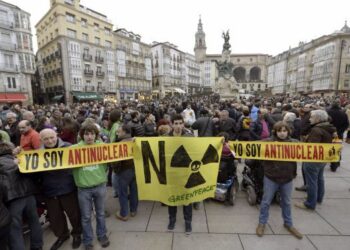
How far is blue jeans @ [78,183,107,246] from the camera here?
11.0 ft

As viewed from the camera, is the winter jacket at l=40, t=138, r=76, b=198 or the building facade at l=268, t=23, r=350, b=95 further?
the building facade at l=268, t=23, r=350, b=95

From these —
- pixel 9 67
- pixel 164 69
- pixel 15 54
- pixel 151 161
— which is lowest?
pixel 151 161

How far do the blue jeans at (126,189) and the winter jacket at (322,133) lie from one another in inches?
137

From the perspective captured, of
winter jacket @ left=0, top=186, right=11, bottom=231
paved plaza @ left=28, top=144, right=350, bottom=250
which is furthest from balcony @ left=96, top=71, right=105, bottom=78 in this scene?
winter jacket @ left=0, top=186, right=11, bottom=231

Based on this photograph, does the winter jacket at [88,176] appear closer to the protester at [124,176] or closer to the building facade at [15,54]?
the protester at [124,176]

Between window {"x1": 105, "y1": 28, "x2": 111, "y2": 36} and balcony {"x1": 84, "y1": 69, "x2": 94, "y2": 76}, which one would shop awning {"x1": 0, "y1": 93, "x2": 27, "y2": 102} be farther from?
window {"x1": 105, "y1": 28, "x2": 111, "y2": 36}

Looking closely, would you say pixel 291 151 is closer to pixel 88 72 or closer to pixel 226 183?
pixel 226 183

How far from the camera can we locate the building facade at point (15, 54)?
3098 cm

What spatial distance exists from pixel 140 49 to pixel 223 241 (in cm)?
5605

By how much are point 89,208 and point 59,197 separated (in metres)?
0.52

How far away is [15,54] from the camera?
32.9 meters

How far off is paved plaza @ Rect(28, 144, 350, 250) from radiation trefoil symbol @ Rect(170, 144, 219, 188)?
0.94 metres

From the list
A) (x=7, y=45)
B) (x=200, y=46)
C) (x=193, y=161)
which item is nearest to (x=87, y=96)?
(x=7, y=45)

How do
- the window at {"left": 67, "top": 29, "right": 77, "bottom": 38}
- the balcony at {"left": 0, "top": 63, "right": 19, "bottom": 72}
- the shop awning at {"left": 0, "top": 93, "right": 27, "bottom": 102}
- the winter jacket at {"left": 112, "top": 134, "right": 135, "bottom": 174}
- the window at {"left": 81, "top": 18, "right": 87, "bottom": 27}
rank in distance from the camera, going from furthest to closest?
1. the window at {"left": 81, "top": 18, "right": 87, "bottom": 27}
2. the window at {"left": 67, "top": 29, "right": 77, "bottom": 38}
3. the balcony at {"left": 0, "top": 63, "right": 19, "bottom": 72}
4. the shop awning at {"left": 0, "top": 93, "right": 27, "bottom": 102}
5. the winter jacket at {"left": 112, "top": 134, "right": 135, "bottom": 174}
